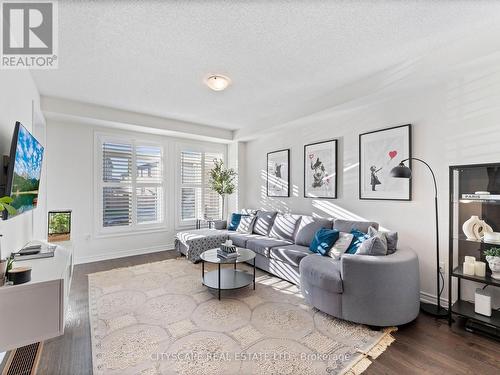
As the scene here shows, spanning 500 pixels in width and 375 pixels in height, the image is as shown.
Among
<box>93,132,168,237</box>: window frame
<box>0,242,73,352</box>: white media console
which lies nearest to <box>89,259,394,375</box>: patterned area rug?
<box>0,242,73,352</box>: white media console

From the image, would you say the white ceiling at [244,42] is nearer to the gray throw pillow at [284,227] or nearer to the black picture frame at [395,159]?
the black picture frame at [395,159]

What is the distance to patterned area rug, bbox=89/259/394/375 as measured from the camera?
1859 millimetres

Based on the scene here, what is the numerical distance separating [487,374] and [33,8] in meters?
4.36

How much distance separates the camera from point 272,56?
251cm

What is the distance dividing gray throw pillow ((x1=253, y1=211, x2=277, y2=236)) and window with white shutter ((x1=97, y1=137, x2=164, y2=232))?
2146 millimetres

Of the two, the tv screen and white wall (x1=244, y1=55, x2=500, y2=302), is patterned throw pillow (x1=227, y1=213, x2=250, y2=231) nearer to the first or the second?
white wall (x1=244, y1=55, x2=500, y2=302)

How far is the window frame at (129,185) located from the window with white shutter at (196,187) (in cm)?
43

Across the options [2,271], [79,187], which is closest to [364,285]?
[2,271]

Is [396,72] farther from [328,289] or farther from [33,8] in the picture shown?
[33,8]

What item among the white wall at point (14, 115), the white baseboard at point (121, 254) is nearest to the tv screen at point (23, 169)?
the white wall at point (14, 115)

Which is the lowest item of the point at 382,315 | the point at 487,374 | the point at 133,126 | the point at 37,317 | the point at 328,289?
the point at 487,374

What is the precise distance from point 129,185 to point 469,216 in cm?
525

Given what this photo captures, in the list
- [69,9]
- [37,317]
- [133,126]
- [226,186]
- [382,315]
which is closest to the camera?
[37,317]

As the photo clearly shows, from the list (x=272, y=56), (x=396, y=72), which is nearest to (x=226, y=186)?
(x=272, y=56)
